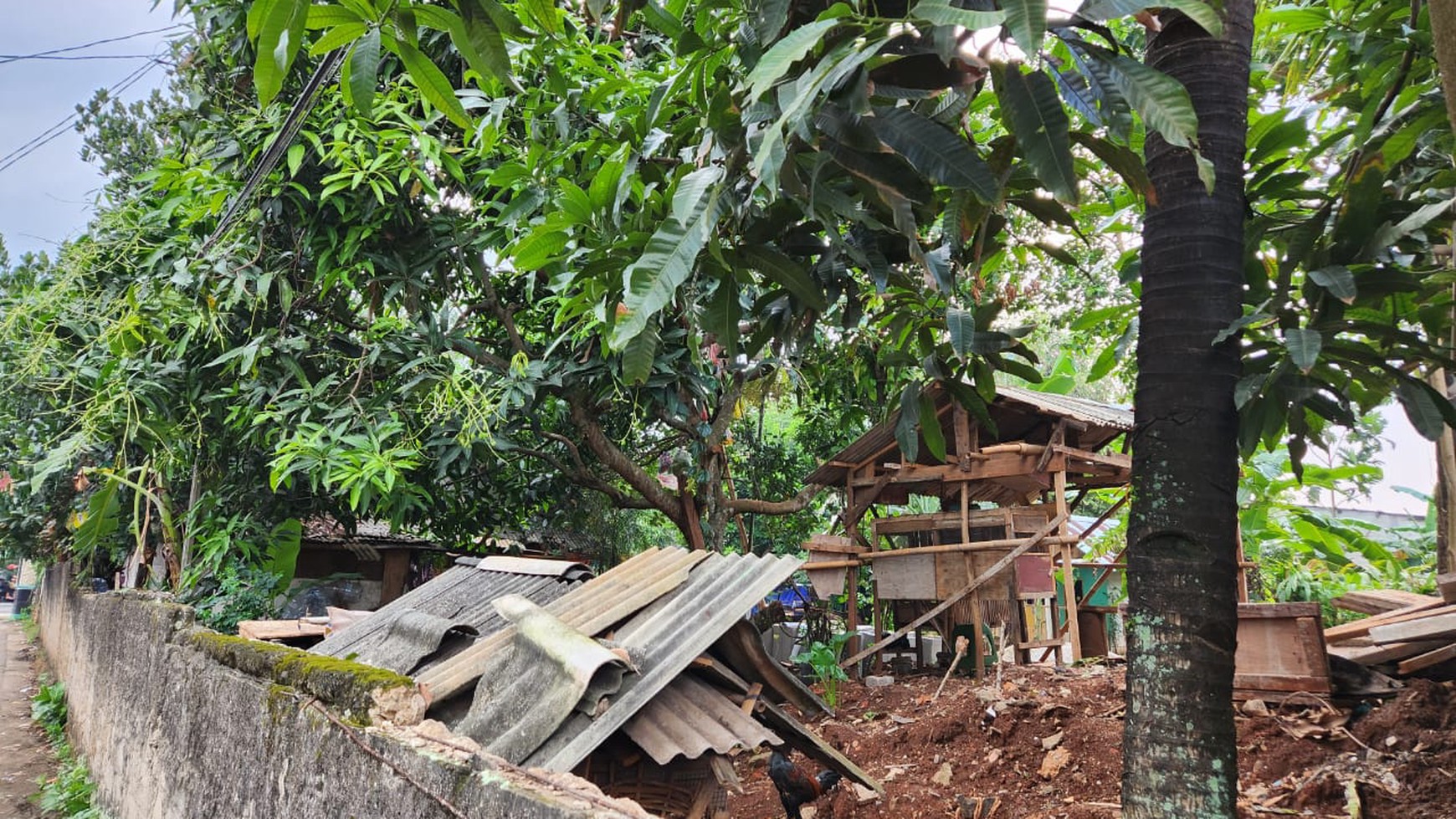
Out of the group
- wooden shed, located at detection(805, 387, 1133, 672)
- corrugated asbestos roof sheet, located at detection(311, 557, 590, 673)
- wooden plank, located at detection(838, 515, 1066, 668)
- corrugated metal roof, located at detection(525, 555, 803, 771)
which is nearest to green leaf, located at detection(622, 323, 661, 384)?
corrugated metal roof, located at detection(525, 555, 803, 771)

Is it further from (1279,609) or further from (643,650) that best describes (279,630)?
(1279,609)

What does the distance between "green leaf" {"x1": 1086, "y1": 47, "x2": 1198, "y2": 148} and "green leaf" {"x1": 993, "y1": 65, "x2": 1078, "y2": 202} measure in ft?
0.38

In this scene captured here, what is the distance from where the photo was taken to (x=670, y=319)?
25.0 feet

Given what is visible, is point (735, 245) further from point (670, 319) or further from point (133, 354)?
point (133, 354)

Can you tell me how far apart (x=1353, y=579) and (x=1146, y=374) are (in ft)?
26.6

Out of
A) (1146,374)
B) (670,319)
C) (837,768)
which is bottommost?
(837,768)

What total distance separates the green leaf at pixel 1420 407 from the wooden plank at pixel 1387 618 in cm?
231

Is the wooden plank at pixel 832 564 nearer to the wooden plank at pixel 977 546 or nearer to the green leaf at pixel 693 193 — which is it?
the wooden plank at pixel 977 546

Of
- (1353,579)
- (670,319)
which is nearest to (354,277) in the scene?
(670,319)

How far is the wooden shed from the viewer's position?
8145mm

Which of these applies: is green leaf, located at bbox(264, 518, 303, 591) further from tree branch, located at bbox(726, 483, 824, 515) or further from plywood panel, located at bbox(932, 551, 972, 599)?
plywood panel, located at bbox(932, 551, 972, 599)

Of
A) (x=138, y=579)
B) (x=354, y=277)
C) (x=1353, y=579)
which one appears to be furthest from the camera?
(x=138, y=579)

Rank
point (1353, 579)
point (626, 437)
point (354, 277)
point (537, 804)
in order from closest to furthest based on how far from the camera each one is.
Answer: point (537, 804), point (354, 277), point (1353, 579), point (626, 437)

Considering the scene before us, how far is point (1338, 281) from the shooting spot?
7.06ft
